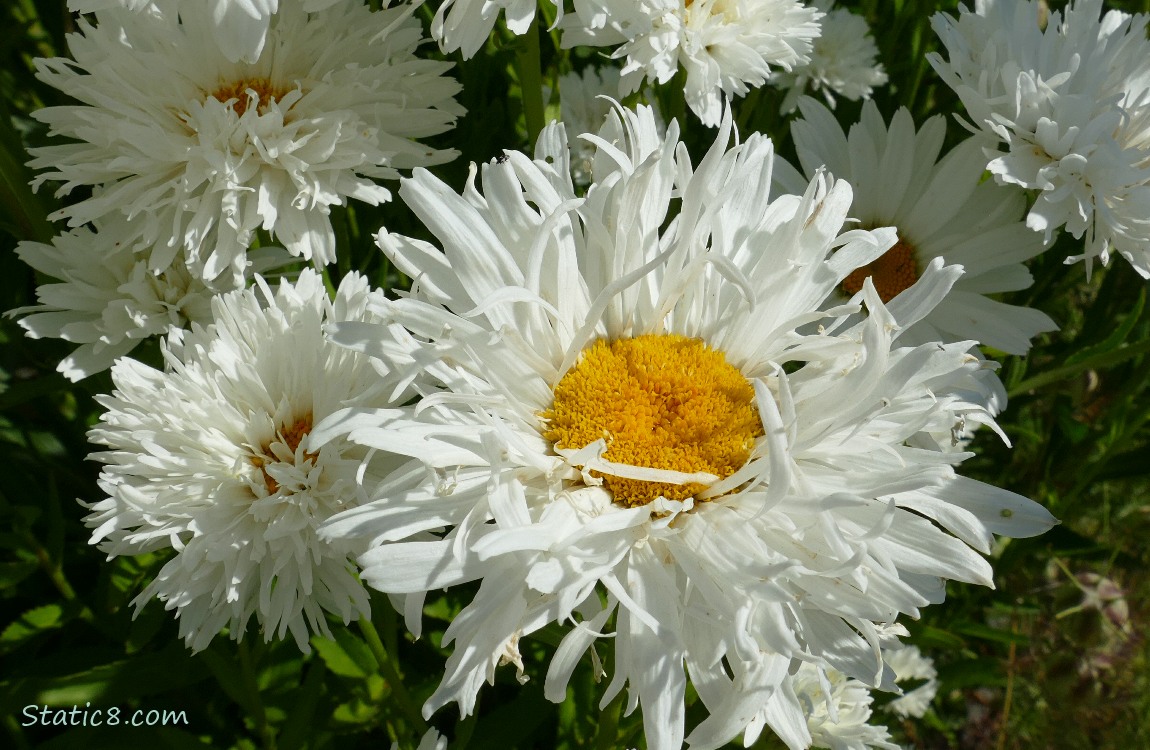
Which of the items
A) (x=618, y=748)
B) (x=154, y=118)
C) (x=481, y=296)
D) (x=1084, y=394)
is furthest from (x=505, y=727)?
(x=1084, y=394)

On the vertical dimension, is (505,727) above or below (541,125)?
below

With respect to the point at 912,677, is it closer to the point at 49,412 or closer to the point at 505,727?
the point at 505,727

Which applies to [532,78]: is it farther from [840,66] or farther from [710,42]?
[840,66]

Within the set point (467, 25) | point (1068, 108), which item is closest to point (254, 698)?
point (467, 25)

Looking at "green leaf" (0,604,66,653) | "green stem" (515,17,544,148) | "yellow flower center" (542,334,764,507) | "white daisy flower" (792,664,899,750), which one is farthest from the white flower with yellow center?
"green leaf" (0,604,66,653)

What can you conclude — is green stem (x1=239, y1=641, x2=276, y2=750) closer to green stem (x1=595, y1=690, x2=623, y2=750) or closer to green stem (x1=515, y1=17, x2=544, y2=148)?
green stem (x1=595, y1=690, x2=623, y2=750)

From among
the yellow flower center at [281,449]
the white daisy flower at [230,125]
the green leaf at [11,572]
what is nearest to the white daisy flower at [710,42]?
the white daisy flower at [230,125]
